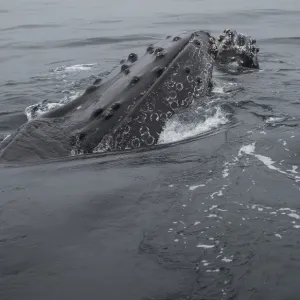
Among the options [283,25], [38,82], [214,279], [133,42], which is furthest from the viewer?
[283,25]

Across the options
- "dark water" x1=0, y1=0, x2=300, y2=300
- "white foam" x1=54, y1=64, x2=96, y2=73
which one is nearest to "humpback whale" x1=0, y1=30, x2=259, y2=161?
"dark water" x1=0, y1=0, x2=300, y2=300

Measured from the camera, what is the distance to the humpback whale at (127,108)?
22.0 ft

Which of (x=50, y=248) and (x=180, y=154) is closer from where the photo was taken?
(x=50, y=248)

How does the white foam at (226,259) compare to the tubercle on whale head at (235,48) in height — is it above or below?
below

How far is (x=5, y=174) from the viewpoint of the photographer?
600 centimetres

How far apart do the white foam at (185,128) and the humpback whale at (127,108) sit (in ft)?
0.38

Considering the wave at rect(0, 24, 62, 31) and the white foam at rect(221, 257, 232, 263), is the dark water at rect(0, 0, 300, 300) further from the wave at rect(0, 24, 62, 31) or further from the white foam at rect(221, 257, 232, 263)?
the wave at rect(0, 24, 62, 31)

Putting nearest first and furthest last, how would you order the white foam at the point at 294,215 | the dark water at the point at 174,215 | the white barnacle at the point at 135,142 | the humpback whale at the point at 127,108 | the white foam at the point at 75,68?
the dark water at the point at 174,215 → the white foam at the point at 294,215 → the humpback whale at the point at 127,108 → the white barnacle at the point at 135,142 → the white foam at the point at 75,68

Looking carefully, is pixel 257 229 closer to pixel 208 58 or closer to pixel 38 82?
pixel 208 58

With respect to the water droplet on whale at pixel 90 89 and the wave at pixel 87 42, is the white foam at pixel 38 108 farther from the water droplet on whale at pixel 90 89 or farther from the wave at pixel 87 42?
the wave at pixel 87 42

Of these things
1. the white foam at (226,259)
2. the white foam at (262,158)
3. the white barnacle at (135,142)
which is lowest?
the white foam at (226,259)

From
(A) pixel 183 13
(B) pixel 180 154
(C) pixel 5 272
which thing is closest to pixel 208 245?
(C) pixel 5 272

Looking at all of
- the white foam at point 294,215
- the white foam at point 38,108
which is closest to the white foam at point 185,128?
the white foam at point 294,215

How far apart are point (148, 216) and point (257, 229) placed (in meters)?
1.06
